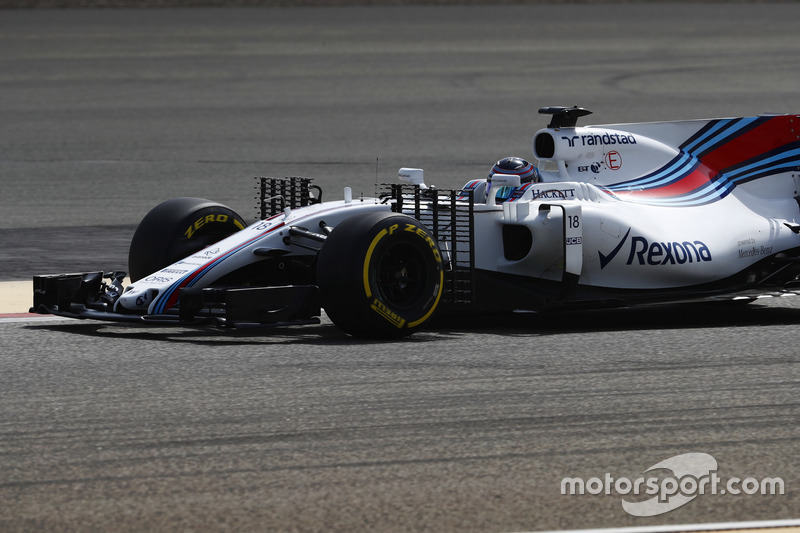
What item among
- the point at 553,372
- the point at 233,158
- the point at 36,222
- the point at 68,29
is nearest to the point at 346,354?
the point at 553,372

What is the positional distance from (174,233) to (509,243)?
2261 mm

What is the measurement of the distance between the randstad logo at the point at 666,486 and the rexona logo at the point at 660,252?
3.75m

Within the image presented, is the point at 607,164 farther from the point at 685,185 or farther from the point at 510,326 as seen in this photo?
the point at 510,326

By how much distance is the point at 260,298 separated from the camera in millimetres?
7793

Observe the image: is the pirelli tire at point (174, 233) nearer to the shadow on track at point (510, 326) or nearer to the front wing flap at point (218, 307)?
the shadow on track at point (510, 326)

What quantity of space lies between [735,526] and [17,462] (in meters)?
2.71

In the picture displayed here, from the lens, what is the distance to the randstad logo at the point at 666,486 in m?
4.88

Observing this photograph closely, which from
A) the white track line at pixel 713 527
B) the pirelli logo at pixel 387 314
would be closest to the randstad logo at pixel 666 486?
the white track line at pixel 713 527

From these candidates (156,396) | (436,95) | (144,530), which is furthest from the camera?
(436,95)

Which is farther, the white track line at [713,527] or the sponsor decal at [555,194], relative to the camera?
the sponsor decal at [555,194]

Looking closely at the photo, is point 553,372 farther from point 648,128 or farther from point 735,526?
point 648,128

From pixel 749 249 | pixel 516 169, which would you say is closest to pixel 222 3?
pixel 516 169

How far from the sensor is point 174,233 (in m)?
9.23

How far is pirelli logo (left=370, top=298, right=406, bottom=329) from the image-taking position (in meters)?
7.77
